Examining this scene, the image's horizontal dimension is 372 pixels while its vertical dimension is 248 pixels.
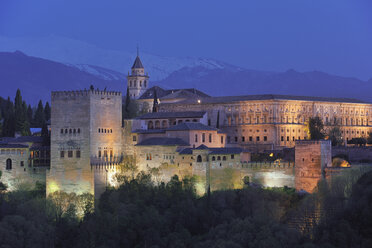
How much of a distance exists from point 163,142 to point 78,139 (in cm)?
712

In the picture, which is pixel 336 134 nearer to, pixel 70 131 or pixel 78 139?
pixel 78 139

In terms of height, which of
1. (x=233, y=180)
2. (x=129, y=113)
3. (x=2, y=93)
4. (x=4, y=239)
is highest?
(x=2, y=93)

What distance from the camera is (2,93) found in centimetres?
19475

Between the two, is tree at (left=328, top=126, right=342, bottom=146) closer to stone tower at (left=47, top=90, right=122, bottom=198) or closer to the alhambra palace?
the alhambra palace

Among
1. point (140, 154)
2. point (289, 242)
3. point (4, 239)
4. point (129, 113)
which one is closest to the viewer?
point (289, 242)

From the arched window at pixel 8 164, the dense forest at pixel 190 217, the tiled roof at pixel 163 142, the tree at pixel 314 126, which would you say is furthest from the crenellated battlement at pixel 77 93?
the tree at pixel 314 126

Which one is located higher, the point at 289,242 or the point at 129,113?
the point at 129,113

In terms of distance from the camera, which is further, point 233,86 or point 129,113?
point 233,86

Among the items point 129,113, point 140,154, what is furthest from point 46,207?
point 129,113

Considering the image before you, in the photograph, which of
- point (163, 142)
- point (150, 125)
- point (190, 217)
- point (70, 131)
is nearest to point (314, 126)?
point (150, 125)

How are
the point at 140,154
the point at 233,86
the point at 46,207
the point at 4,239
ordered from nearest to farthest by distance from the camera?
1. the point at 4,239
2. the point at 46,207
3. the point at 140,154
4. the point at 233,86

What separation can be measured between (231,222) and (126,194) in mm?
10643

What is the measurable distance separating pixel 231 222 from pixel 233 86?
14258 centimetres

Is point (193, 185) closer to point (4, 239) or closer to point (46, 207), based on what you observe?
point (46, 207)
